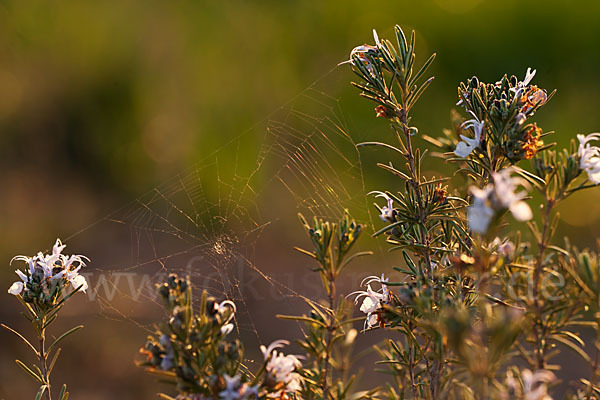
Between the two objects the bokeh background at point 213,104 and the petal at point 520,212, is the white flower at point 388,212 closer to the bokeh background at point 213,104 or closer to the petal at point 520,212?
the petal at point 520,212

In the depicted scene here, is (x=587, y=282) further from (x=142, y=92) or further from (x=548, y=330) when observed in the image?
(x=142, y=92)

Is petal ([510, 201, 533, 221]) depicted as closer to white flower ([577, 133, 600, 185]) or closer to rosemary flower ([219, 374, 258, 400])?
white flower ([577, 133, 600, 185])

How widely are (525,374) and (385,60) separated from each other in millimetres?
463

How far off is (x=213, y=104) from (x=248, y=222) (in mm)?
1694

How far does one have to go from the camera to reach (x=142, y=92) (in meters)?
4.66

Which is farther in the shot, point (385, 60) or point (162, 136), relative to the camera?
point (162, 136)

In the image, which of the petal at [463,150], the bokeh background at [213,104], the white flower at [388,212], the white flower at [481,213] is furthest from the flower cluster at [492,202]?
the bokeh background at [213,104]

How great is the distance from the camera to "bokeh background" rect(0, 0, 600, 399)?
3.42 meters

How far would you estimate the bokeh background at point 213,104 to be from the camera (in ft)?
11.2

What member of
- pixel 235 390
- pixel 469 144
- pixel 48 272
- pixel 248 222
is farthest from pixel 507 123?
pixel 248 222

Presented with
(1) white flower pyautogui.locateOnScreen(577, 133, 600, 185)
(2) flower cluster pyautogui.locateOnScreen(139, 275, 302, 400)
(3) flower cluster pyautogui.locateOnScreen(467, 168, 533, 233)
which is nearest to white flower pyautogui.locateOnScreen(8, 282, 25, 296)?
(2) flower cluster pyautogui.locateOnScreen(139, 275, 302, 400)

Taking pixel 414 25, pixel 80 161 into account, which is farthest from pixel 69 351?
pixel 414 25

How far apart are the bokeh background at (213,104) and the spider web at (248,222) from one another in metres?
0.02

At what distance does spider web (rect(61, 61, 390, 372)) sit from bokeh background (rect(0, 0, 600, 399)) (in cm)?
2
